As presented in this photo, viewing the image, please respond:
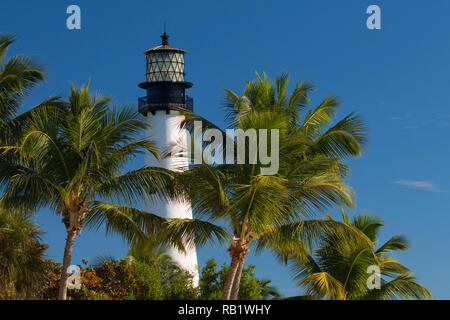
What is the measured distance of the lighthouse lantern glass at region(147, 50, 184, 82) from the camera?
148 feet

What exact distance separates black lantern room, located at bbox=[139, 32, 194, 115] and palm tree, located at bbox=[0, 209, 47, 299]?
14.5m

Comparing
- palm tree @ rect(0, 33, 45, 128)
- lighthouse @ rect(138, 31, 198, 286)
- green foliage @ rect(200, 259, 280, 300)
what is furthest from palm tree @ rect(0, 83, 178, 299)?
lighthouse @ rect(138, 31, 198, 286)

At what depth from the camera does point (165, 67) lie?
45312mm

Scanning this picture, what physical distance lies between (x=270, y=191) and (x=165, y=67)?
23.8 meters

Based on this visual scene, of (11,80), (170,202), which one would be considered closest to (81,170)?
(11,80)

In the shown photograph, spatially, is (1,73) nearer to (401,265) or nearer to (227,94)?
(227,94)

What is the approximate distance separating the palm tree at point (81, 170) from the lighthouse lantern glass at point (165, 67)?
2013cm

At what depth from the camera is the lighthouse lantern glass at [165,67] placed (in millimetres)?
45241

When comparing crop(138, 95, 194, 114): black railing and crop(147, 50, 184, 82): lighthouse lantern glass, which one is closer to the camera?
crop(138, 95, 194, 114): black railing

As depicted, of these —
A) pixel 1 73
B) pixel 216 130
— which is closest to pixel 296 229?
pixel 216 130

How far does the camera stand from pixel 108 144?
24.5 m

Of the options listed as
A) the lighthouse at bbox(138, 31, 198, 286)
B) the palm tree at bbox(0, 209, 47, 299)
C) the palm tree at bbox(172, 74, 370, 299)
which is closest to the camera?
the palm tree at bbox(172, 74, 370, 299)

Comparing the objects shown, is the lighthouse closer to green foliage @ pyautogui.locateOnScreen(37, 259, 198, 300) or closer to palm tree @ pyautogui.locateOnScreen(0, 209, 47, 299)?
green foliage @ pyautogui.locateOnScreen(37, 259, 198, 300)
